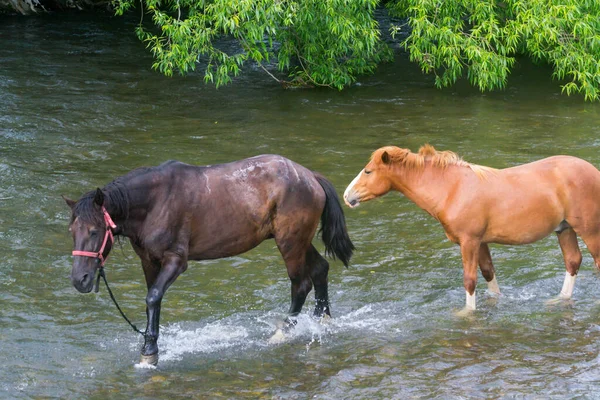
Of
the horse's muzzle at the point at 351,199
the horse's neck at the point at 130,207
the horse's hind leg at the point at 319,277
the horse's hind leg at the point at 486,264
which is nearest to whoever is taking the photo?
the horse's neck at the point at 130,207

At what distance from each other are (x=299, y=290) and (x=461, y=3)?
9.79 m

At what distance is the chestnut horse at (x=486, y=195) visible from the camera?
8.09 metres

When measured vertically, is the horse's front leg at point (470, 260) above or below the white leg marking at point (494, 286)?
above

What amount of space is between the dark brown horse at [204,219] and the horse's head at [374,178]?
1.10 ft

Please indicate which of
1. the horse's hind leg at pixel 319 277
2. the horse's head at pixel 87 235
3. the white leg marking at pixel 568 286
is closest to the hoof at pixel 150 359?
the horse's head at pixel 87 235


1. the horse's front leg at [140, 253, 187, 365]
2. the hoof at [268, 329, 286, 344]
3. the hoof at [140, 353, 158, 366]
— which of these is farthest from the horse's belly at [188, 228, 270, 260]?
the hoof at [140, 353, 158, 366]

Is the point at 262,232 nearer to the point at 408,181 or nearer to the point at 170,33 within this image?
the point at 408,181

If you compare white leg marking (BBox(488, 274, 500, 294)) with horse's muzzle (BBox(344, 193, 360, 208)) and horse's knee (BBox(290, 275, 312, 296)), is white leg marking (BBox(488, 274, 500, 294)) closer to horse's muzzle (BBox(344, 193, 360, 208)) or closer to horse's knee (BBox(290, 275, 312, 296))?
horse's muzzle (BBox(344, 193, 360, 208))

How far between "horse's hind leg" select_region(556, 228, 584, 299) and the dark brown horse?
7.10 ft

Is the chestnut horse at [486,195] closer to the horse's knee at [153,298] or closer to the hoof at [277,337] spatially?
the hoof at [277,337]

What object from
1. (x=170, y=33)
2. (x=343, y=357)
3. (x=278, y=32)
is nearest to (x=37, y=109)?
(x=170, y=33)

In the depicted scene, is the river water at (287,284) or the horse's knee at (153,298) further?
the horse's knee at (153,298)

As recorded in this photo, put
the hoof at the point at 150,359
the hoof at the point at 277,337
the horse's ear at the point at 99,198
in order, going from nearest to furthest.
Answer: the horse's ear at the point at 99,198, the hoof at the point at 150,359, the hoof at the point at 277,337

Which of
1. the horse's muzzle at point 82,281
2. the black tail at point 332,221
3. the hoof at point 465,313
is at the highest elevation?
the black tail at point 332,221
